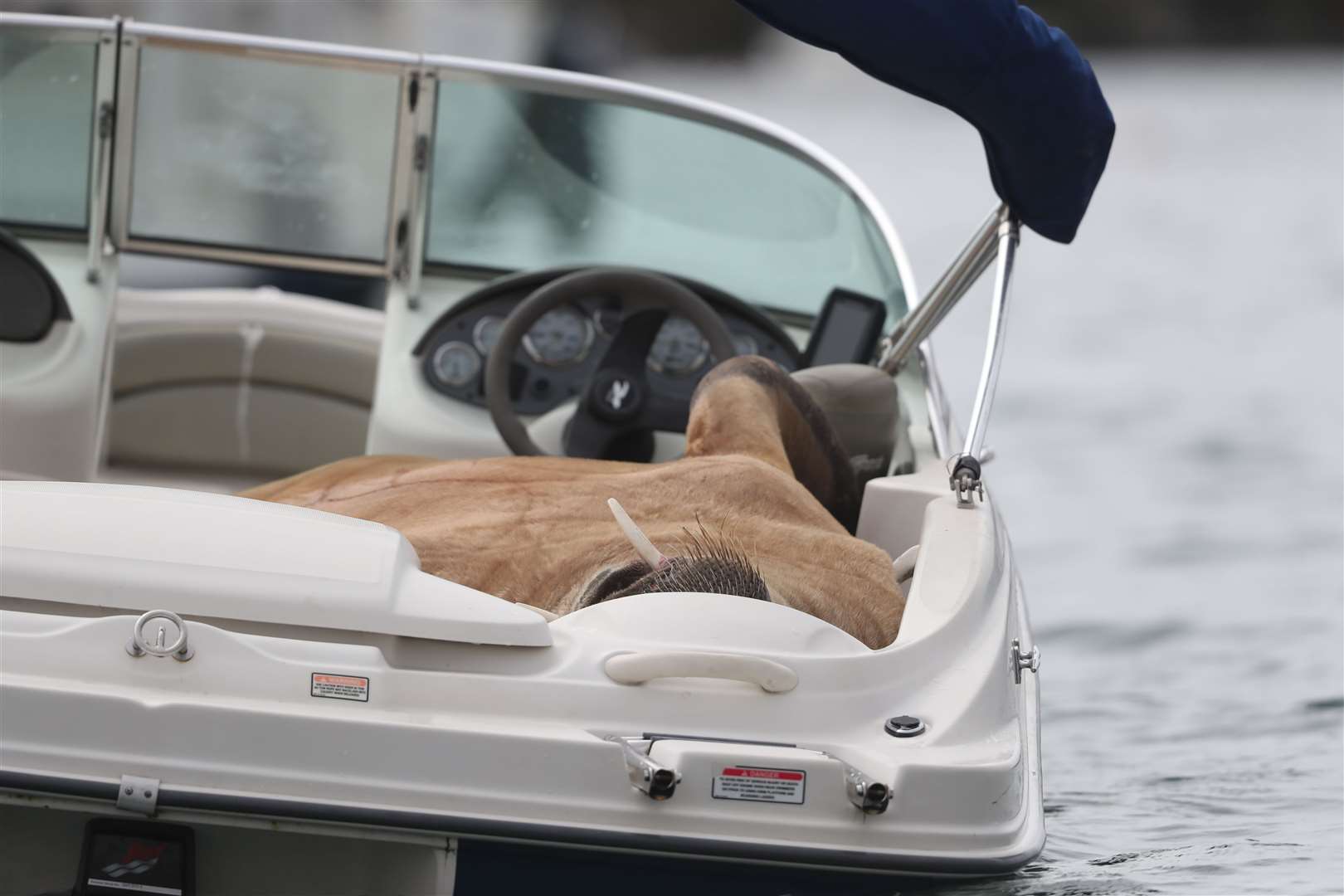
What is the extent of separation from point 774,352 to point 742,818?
224 cm

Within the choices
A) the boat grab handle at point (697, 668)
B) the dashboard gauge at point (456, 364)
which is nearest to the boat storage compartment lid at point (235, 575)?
the boat grab handle at point (697, 668)

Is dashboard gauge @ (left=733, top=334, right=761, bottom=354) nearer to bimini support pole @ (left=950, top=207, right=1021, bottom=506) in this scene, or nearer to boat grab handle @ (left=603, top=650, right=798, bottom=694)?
bimini support pole @ (left=950, top=207, right=1021, bottom=506)

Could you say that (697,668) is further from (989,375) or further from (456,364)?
(456,364)

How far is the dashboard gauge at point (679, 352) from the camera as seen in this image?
427cm

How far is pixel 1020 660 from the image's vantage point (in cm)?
285

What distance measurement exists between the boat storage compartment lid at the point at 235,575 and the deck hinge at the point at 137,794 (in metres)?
0.24

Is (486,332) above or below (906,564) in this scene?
above

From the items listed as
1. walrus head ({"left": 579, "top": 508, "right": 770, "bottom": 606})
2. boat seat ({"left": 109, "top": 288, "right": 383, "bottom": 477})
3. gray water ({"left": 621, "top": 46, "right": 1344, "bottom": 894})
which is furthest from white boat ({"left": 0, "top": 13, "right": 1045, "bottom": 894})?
gray water ({"left": 621, "top": 46, "right": 1344, "bottom": 894})

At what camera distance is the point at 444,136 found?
15.3 feet

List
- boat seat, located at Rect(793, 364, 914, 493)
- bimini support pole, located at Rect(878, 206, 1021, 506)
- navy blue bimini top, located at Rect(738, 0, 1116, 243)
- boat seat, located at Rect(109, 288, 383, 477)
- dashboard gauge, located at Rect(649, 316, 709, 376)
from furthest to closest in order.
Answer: boat seat, located at Rect(109, 288, 383, 477) < dashboard gauge, located at Rect(649, 316, 709, 376) < boat seat, located at Rect(793, 364, 914, 493) < bimini support pole, located at Rect(878, 206, 1021, 506) < navy blue bimini top, located at Rect(738, 0, 1116, 243)

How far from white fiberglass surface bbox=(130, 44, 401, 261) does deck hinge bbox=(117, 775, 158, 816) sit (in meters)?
2.70

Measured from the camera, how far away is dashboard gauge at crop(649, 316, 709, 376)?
427 cm

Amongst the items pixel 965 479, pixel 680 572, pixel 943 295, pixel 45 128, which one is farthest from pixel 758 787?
pixel 45 128

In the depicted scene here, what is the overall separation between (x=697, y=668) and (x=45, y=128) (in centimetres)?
281
